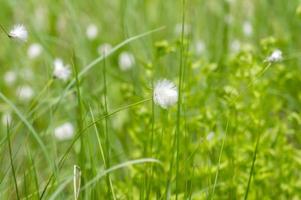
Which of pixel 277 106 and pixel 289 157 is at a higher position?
pixel 277 106

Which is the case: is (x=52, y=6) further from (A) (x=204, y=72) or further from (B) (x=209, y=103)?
(A) (x=204, y=72)

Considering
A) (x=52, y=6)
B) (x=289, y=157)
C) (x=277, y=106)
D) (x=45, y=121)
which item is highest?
(x=52, y=6)

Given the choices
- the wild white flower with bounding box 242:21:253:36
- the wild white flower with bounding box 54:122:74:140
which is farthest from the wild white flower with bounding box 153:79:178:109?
the wild white flower with bounding box 242:21:253:36

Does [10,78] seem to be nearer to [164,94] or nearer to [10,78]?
[10,78]

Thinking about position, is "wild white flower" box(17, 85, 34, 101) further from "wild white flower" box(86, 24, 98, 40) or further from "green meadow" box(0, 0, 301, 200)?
"wild white flower" box(86, 24, 98, 40)

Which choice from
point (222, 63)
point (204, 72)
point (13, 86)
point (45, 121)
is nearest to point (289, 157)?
point (204, 72)

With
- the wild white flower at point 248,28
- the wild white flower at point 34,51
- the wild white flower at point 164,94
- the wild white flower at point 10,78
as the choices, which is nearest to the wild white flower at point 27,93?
the wild white flower at point 10,78

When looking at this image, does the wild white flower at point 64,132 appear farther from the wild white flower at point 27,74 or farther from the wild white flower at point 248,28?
the wild white flower at point 248,28

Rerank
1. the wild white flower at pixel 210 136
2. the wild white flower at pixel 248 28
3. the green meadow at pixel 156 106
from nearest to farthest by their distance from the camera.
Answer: the green meadow at pixel 156 106 → the wild white flower at pixel 210 136 → the wild white flower at pixel 248 28

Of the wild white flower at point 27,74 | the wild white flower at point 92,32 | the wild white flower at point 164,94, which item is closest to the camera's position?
the wild white flower at point 164,94
